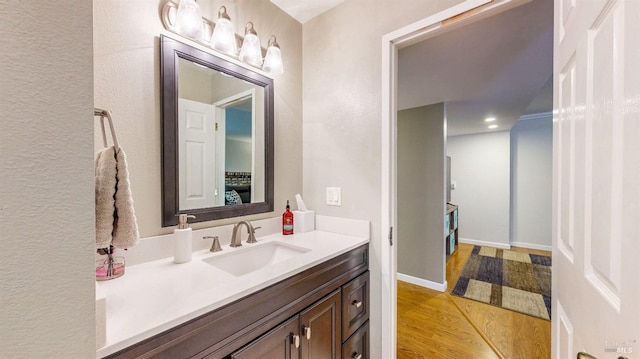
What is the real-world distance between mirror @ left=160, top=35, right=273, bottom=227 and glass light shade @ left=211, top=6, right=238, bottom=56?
7cm

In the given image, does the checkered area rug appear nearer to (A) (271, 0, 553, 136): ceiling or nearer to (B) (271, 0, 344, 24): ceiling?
(A) (271, 0, 553, 136): ceiling

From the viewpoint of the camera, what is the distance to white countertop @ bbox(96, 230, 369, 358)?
1.95ft

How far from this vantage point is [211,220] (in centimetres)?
127

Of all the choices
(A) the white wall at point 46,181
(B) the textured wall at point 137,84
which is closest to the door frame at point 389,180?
(B) the textured wall at point 137,84

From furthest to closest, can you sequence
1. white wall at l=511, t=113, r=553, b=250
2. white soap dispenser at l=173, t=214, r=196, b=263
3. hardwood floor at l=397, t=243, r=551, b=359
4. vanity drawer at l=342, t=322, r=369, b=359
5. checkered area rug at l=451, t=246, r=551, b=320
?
white wall at l=511, t=113, r=553, b=250, checkered area rug at l=451, t=246, r=551, b=320, hardwood floor at l=397, t=243, r=551, b=359, vanity drawer at l=342, t=322, r=369, b=359, white soap dispenser at l=173, t=214, r=196, b=263

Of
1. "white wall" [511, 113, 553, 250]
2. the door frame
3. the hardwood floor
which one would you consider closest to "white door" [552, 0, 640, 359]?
the door frame

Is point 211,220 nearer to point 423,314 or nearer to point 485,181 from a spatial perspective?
point 423,314

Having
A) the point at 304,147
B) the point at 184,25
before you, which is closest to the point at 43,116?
the point at 184,25

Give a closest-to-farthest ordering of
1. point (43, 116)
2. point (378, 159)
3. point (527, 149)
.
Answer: point (43, 116), point (378, 159), point (527, 149)

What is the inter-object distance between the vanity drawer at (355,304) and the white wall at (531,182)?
15.1ft

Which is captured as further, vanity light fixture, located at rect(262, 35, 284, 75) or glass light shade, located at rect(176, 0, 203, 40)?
vanity light fixture, located at rect(262, 35, 284, 75)

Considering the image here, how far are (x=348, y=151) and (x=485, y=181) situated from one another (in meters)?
4.41

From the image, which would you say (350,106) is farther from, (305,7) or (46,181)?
(46,181)

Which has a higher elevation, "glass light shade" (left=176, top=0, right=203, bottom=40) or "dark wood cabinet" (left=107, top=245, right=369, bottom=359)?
"glass light shade" (left=176, top=0, right=203, bottom=40)
